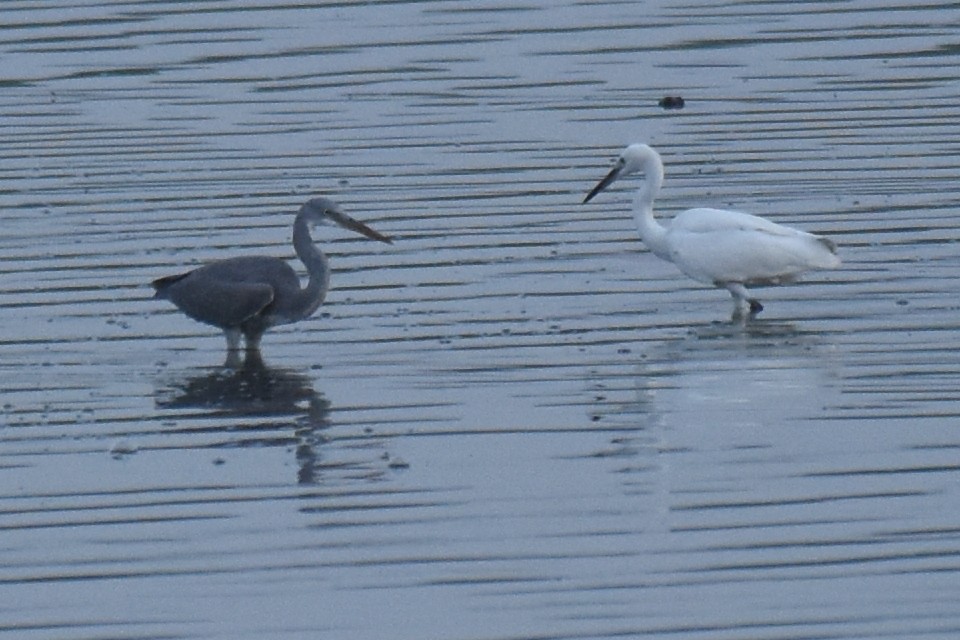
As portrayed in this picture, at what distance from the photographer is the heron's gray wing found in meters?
12.4

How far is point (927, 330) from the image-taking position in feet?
40.4

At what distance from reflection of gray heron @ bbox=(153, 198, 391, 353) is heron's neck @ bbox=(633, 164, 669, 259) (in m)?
2.22

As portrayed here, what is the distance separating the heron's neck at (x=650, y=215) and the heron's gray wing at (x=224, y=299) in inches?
105

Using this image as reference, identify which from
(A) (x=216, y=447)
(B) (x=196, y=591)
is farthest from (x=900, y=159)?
(B) (x=196, y=591)

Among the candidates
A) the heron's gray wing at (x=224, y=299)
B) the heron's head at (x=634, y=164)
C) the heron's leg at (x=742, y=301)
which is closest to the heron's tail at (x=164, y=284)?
the heron's gray wing at (x=224, y=299)

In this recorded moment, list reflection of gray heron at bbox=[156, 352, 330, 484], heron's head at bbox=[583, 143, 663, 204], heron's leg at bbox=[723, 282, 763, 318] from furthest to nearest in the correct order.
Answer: heron's head at bbox=[583, 143, 663, 204]
heron's leg at bbox=[723, 282, 763, 318]
reflection of gray heron at bbox=[156, 352, 330, 484]

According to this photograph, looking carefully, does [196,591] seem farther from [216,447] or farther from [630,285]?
[630,285]

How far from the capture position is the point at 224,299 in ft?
40.9

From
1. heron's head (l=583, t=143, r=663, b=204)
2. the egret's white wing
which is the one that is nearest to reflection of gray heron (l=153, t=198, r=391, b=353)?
the egret's white wing

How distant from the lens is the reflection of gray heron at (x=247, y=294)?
1245cm

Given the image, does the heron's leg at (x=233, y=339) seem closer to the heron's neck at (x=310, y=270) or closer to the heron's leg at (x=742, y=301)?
the heron's neck at (x=310, y=270)

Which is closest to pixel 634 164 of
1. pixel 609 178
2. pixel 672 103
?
pixel 609 178

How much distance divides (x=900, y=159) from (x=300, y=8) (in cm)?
911

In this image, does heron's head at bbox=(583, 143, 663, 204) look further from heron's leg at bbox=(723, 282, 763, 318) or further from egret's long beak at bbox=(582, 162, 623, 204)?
heron's leg at bbox=(723, 282, 763, 318)
